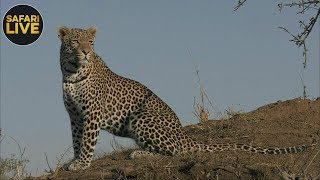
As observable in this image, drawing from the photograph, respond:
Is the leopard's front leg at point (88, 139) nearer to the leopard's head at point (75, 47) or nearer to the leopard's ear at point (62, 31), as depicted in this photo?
the leopard's head at point (75, 47)

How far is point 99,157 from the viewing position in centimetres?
1314

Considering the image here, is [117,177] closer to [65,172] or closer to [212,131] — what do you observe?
[65,172]

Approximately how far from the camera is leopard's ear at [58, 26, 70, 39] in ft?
37.3

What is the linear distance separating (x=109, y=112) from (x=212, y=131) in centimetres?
266

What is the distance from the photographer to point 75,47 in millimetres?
11148

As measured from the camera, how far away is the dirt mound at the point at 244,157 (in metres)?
8.63

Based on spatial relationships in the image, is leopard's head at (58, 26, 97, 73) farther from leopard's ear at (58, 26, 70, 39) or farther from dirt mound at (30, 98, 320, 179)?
dirt mound at (30, 98, 320, 179)

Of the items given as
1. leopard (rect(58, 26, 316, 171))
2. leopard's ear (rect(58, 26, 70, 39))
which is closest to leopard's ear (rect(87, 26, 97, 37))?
leopard (rect(58, 26, 316, 171))

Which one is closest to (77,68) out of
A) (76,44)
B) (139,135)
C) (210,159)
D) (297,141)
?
(76,44)

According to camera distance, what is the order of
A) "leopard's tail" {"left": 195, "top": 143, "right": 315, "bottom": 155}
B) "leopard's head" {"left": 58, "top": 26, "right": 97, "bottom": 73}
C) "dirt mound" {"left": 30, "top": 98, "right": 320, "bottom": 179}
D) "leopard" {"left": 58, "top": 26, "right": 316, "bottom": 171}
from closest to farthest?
"dirt mound" {"left": 30, "top": 98, "right": 320, "bottom": 179}, "leopard's tail" {"left": 195, "top": 143, "right": 315, "bottom": 155}, "leopard" {"left": 58, "top": 26, "right": 316, "bottom": 171}, "leopard's head" {"left": 58, "top": 26, "right": 97, "bottom": 73}

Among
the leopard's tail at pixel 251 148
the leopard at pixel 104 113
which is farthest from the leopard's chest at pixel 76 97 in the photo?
the leopard's tail at pixel 251 148

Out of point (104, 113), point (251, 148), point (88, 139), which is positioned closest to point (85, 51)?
point (104, 113)

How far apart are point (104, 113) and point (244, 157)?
8.43 ft

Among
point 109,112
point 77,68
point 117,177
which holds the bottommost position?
point 117,177
